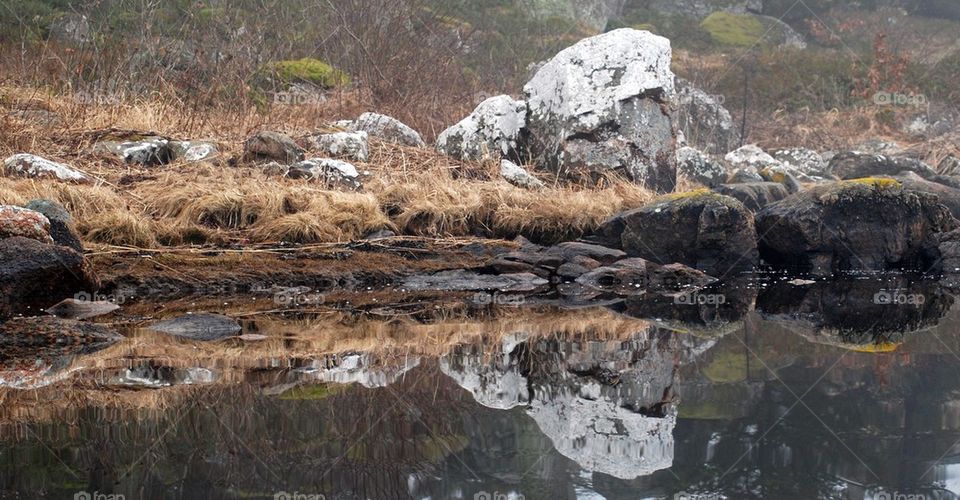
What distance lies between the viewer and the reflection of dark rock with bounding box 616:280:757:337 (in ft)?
20.6

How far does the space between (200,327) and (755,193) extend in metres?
7.94

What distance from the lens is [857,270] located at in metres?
9.95

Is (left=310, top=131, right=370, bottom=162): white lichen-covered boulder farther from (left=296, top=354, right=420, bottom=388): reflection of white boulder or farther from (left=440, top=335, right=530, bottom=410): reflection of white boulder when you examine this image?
(left=296, top=354, right=420, bottom=388): reflection of white boulder

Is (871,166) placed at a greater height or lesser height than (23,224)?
greater

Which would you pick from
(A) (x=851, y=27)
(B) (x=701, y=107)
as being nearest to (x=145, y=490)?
(B) (x=701, y=107)

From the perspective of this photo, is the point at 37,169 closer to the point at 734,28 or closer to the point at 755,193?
the point at 755,193

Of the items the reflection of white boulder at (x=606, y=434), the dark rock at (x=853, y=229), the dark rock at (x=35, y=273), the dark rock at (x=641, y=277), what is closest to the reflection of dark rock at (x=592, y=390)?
the reflection of white boulder at (x=606, y=434)

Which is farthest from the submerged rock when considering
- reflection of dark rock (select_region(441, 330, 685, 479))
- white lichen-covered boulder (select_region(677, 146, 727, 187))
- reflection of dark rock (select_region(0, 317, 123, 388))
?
white lichen-covered boulder (select_region(677, 146, 727, 187))

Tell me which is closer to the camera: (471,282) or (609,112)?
(471,282)

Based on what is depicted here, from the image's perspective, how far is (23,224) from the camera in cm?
680

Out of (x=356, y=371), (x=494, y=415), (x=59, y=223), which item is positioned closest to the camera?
(x=494, y=415)

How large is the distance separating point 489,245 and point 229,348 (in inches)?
175

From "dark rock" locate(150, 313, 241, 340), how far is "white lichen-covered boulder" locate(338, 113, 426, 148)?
6081 mm

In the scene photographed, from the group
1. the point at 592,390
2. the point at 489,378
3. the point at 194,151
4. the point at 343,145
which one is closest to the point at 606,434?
the point at 592,390
